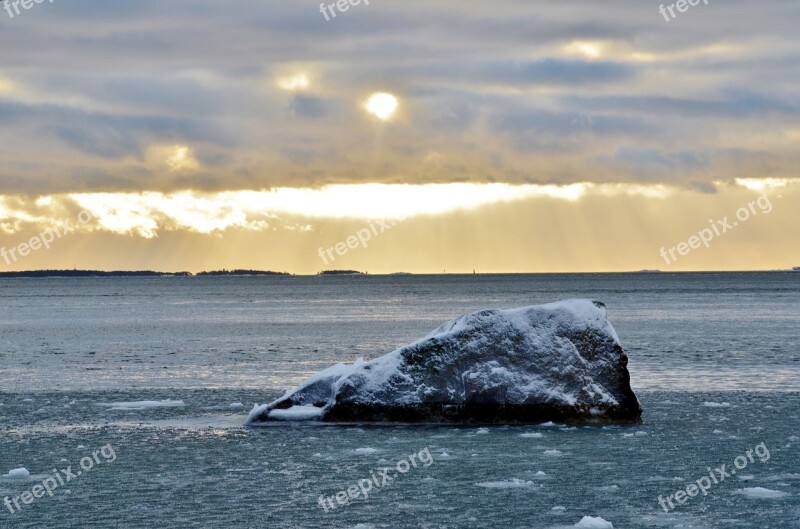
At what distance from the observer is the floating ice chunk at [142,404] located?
26.1 metres

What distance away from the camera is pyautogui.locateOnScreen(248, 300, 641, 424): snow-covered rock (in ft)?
74.5

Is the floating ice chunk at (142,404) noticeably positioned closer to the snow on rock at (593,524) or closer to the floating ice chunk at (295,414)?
the floating ice chunk at (295,414)

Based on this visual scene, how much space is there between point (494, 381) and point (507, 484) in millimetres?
6390

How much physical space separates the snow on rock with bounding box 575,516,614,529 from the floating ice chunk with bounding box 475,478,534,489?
94.4 inches

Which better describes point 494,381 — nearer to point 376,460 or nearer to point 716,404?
point 376,460

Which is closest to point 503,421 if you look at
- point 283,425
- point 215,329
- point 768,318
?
point 283,425

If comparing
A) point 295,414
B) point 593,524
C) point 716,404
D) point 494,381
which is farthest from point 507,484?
point 716,404

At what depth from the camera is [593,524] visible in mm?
13867

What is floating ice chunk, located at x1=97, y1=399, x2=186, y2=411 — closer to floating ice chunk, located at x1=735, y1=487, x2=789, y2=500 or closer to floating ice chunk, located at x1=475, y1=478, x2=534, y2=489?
floating ice chunk, located at x1=475, y1=478, x2=534, y2=489

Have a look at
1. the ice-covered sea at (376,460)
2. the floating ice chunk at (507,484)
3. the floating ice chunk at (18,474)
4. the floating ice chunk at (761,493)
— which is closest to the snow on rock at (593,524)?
the ice-covered sea at (376,460)

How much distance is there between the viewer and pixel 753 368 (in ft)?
115

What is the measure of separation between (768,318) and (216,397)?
195 feet

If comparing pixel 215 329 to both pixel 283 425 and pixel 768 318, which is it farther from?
pixel 283 425

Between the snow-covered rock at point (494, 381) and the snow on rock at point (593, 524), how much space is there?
8662mm
